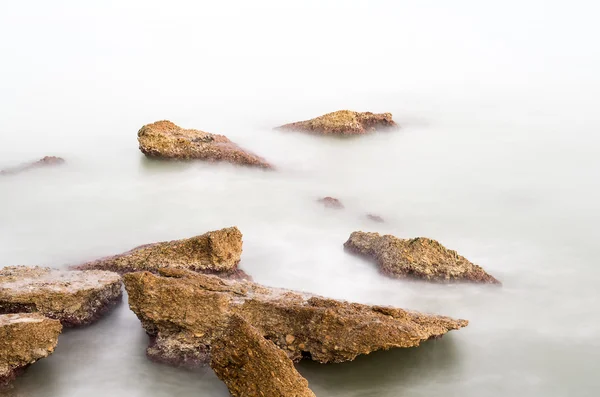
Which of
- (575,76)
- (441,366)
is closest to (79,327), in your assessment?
(441,366)

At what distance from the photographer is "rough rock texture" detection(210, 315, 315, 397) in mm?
7816

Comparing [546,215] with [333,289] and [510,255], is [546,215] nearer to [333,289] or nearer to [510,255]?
[510,255]

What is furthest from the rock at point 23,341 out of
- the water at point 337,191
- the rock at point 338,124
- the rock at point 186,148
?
the rock at point 338,124

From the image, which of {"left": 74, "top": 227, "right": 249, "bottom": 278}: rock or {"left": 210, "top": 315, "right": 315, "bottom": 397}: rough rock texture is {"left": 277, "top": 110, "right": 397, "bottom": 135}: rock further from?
{"left": 210, "top": 315, "right": 315, "bottom": 397}: rough rock texture

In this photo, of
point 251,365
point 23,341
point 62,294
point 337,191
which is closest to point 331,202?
point 337,191

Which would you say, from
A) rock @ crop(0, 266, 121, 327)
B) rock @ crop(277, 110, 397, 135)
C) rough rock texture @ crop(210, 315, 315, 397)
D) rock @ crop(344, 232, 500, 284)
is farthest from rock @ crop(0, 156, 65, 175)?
rough rock texture @ crop(210, 315, 315, 397)

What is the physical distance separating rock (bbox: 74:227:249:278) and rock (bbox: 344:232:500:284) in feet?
8.16

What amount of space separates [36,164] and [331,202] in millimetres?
7393

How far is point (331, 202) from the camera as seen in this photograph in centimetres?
1496

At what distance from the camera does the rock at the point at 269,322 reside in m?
8.80

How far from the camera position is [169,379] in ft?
29.0

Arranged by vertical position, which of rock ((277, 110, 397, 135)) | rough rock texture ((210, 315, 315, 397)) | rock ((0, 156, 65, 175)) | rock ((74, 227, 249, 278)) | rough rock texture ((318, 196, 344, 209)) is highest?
rock ((277, 110, 397, 135))

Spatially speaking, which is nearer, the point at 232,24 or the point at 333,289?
the point at 333,289

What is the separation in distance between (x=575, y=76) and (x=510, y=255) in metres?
19.0
